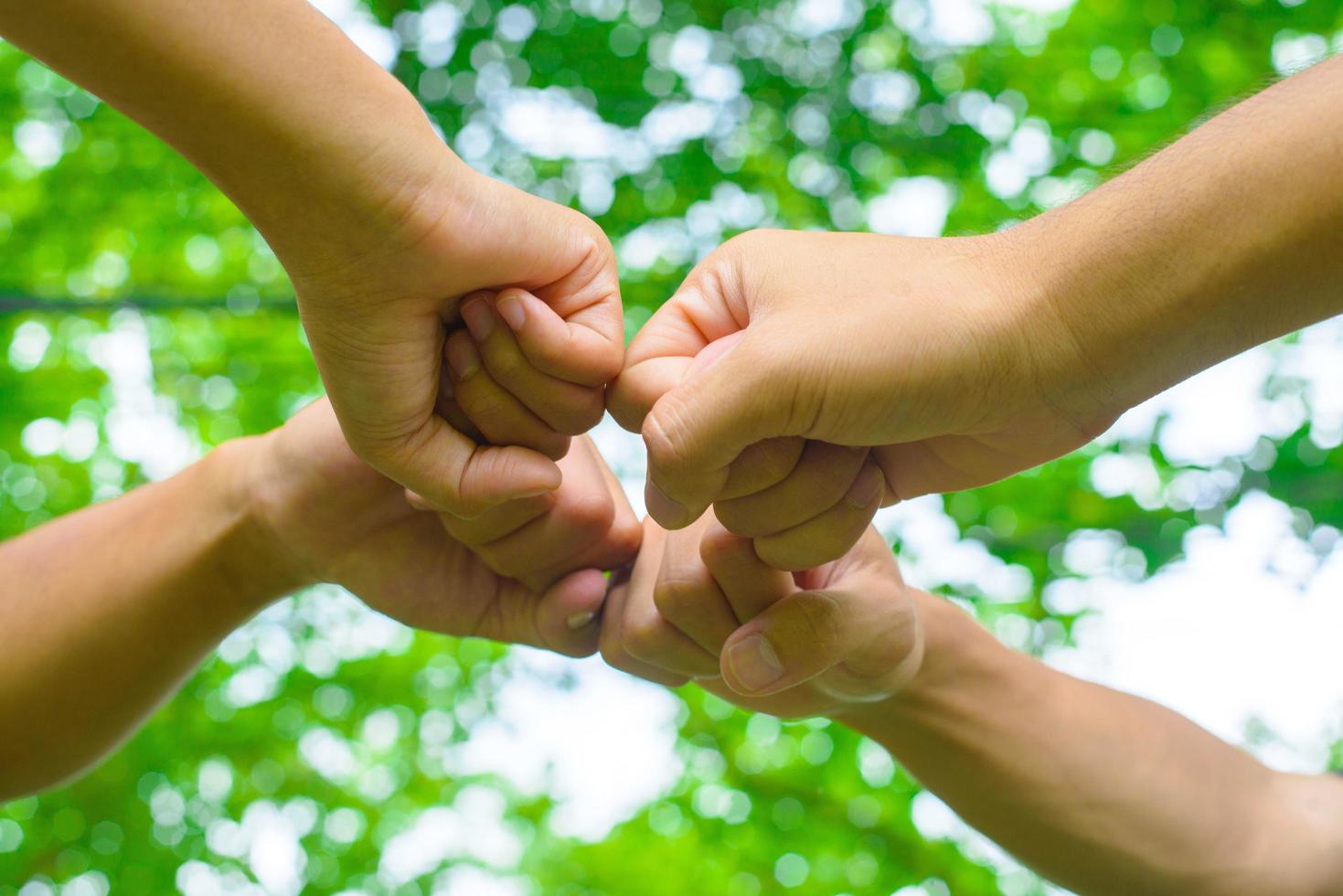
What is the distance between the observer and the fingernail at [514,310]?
3.54 feet

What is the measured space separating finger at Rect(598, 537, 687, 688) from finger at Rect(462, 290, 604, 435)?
268 mm

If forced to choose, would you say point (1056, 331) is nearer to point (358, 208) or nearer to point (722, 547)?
point (722, 547)

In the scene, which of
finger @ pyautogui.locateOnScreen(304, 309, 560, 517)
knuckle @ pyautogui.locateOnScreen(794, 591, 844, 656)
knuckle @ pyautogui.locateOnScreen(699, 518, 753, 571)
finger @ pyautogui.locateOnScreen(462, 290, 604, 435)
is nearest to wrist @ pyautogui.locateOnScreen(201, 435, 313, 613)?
finger @ pyautogui.locateOnScreen(304, 309, 560, 517)

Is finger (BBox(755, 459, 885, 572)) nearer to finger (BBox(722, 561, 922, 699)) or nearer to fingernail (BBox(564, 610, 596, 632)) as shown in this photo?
finger (BBox(722, 561, 922, 699))

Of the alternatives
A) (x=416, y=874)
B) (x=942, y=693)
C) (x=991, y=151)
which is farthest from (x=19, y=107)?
(x=942, y=693)

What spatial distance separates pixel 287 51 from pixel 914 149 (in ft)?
9.36

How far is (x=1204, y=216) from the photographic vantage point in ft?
2.97

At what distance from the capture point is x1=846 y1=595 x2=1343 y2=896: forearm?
152cm

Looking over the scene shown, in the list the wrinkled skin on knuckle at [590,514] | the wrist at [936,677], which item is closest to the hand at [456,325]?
the wrinkled skin on knuckle at [590,514]

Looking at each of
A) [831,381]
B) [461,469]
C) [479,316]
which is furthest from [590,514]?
[831,381]

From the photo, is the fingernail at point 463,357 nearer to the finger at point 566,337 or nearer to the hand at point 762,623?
the finger at point 566,337

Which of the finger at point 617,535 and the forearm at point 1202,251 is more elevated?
the forearm at point 1202,251

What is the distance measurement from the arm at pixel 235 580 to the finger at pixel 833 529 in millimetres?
292

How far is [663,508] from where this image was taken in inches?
41.9
